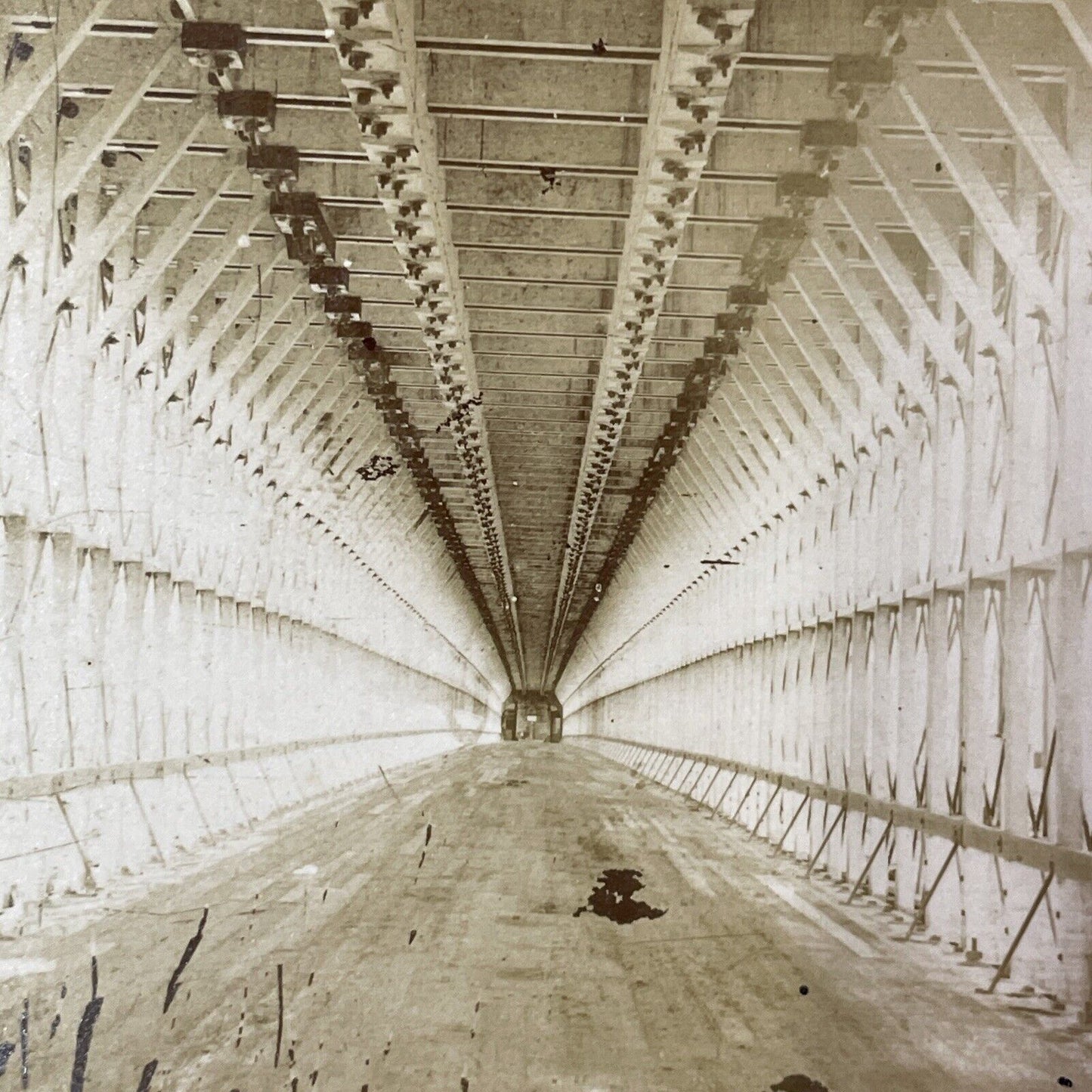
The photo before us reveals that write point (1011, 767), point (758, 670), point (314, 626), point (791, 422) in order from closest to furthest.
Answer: point (1011, 767)
point (791, 422)
point (758, 670)
point (314, 626)

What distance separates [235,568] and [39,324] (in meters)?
8.85

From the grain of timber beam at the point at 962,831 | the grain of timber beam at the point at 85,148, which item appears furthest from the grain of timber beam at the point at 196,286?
the grain of timber beam at the point at 962,831

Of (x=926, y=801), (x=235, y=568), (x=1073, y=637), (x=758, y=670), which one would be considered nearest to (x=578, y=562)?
(x=758, y=670)

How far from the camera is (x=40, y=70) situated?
10867 millimetres

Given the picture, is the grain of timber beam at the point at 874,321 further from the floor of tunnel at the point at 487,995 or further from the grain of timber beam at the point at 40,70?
the grain of timber beam at the point at 40,70

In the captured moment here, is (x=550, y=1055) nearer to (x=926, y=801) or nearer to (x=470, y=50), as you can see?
(x=926, y=801)

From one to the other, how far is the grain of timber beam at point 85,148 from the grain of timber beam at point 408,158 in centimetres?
183

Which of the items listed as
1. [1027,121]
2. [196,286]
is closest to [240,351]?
[196,286]

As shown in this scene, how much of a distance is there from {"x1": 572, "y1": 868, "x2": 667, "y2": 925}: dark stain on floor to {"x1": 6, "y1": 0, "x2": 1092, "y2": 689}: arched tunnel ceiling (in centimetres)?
575

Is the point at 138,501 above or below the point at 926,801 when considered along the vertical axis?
above

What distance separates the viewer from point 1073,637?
1000 cm

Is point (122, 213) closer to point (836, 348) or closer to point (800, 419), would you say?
point (836, 348)

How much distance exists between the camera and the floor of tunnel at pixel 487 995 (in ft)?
23.6

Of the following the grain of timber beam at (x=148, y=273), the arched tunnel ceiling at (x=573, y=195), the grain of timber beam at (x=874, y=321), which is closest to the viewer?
the arched tunnel ceiling at (x=573, y=195)
